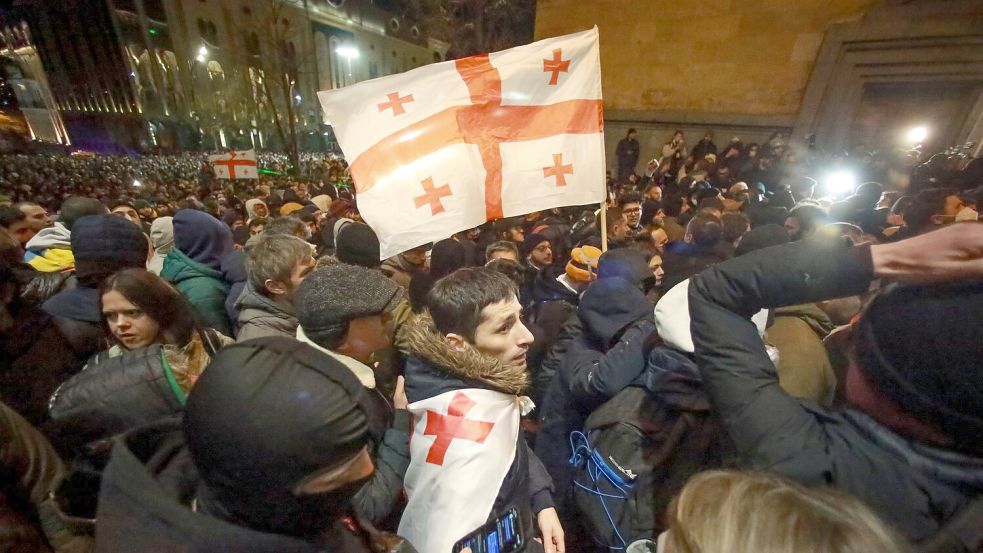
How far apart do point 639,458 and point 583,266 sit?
180 centimetres

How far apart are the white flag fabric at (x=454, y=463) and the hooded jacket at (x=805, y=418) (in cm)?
80

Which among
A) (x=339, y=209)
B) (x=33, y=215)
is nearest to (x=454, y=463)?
(x=339, y=209)

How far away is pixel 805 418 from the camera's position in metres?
1.06

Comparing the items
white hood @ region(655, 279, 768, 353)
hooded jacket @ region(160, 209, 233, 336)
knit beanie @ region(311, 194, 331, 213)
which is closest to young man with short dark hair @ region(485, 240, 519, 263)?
white hood @ region(655, 279, 768, 353)

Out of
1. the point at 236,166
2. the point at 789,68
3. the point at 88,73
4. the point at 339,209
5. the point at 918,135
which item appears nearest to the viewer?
the point at 339,209

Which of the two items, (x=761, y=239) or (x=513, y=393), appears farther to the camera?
(x=761, y=239)

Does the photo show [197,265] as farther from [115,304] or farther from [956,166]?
[956,166]

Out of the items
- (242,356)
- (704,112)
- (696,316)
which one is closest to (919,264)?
(696,316)

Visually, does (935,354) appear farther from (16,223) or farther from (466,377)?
(16,223)

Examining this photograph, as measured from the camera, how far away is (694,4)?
11.7m

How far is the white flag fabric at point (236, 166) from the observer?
9172 mm

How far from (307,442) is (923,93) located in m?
14.6

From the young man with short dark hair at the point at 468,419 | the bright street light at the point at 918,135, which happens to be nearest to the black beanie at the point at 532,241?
the young man with short dark hair at the point at 468,419

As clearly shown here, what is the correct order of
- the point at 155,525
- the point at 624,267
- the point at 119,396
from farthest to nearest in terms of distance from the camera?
the point at 624,267 < the point at 119,396 < the point at 155,525
